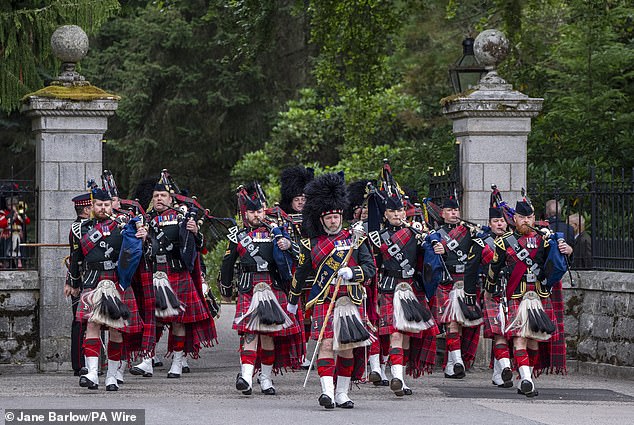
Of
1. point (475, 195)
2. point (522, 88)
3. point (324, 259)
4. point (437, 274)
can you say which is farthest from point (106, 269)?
point (522, 88)

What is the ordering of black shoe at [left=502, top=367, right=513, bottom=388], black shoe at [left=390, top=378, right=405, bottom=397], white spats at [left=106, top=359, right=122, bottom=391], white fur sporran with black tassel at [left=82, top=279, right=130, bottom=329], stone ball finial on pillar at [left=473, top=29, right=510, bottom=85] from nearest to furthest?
black shoe at [left=390, top=378, right=405, bottom=397] → white fur sporran with black tassel at [left=82, top=279, right=130, bottom=329] → white spats at [left=106, top=359, right=122, bottom=391] → black shoe at [left=502, top=367, right=513, bottom=388] → stone ball finial on pillar at [left=473, top=29, right=510, bottom=85]

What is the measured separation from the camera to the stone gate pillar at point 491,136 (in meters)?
15.9

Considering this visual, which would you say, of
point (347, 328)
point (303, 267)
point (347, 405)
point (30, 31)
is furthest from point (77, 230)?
point (30, 31)

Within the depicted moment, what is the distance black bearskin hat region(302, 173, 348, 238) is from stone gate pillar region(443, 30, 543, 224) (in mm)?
3649

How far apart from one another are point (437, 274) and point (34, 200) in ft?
16.7

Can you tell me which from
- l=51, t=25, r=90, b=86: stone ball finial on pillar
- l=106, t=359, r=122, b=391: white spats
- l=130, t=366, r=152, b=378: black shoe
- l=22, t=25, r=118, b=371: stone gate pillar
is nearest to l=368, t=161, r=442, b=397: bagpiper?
l=106, t=359, r=122, b=391: white spats

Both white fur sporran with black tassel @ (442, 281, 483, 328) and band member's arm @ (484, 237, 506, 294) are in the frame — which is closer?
band member's arm @ (484, 237, 506, 294)

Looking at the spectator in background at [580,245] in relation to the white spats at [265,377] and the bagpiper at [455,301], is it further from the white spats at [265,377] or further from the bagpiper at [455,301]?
the white spats at [265,377]

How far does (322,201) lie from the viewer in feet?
40.6

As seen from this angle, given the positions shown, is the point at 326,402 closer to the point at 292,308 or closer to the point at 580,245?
the point at 292,308

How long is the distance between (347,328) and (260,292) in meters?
1.35

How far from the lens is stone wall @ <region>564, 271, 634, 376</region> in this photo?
48.8 feet

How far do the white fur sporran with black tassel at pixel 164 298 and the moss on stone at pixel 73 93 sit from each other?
2.09 metres

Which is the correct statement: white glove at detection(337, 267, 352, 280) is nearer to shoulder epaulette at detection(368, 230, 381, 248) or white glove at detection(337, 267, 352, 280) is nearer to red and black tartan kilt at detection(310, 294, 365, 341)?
red and black tartan kilt at detection(310, 294, 365, 341)
